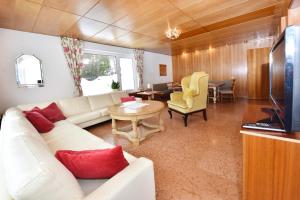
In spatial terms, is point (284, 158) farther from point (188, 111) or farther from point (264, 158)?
point (188, 111)

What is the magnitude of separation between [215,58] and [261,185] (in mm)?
6708

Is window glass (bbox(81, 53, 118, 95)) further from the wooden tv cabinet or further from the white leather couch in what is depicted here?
the wooden tv cabinet

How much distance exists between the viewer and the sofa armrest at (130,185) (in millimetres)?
747

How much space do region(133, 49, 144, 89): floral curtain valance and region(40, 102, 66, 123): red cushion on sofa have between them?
3.59 m

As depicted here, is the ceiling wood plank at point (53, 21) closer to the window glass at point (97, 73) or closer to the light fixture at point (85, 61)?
the light fixture at point (85, 61)

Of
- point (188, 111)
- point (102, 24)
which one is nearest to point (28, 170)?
point (188, 111)

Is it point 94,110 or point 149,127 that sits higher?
point 94,110

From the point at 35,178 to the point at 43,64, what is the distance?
148 inches

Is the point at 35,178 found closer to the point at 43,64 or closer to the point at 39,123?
the point at 39,123

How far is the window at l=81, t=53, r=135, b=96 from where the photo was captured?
14.9ft

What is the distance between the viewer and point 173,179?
163 centimetres

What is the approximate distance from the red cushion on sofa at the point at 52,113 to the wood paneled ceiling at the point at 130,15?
5.22 ft

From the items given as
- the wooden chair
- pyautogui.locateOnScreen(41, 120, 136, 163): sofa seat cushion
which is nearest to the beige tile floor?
pyautogui.locateOnScreen(41, 120, 136, 163): sofa seat cushion

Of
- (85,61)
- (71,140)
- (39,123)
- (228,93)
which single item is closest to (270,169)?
(71,140)
